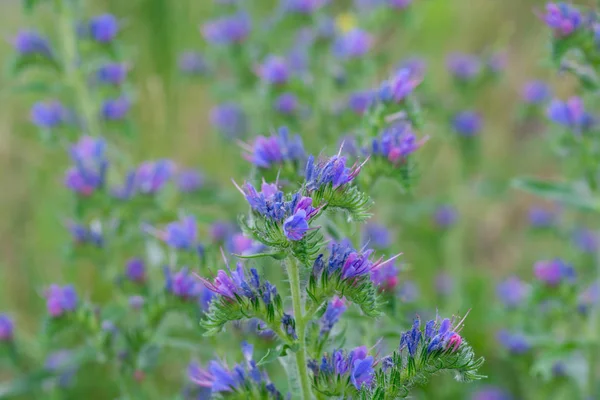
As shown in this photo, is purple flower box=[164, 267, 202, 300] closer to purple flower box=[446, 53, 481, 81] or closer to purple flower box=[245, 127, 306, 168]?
purple flower box=[245, 127, 306, 168]

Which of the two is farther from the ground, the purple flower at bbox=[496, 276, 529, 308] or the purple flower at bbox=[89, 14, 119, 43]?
the purple flower at bbox=[89, 14, 119, 43]

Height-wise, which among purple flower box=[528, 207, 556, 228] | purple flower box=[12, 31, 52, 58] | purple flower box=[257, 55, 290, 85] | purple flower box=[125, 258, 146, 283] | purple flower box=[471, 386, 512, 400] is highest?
purple flower box=[12, 31, 52, 58]

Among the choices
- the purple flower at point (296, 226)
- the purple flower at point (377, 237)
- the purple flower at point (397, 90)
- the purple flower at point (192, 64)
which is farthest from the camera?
the purple flower at point (192, 64)

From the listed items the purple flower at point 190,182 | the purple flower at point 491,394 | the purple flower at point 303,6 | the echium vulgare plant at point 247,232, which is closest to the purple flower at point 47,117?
the echium vulgare plant at point 247,232

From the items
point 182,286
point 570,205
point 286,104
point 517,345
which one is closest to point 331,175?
point 182,286

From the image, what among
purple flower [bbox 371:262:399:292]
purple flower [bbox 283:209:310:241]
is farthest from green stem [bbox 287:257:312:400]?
purple flower [bbox 371:262:399:292]

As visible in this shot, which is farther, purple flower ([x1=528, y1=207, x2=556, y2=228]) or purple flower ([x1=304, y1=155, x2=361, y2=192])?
purple flower ([x1=528, y1=207, x2=556, y2=228])

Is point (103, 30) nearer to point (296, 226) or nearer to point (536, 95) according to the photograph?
point (536, 95)

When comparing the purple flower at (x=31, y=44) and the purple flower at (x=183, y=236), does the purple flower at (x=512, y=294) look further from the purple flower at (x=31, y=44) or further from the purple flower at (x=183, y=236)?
the purple flower at (x=31, y=44)
